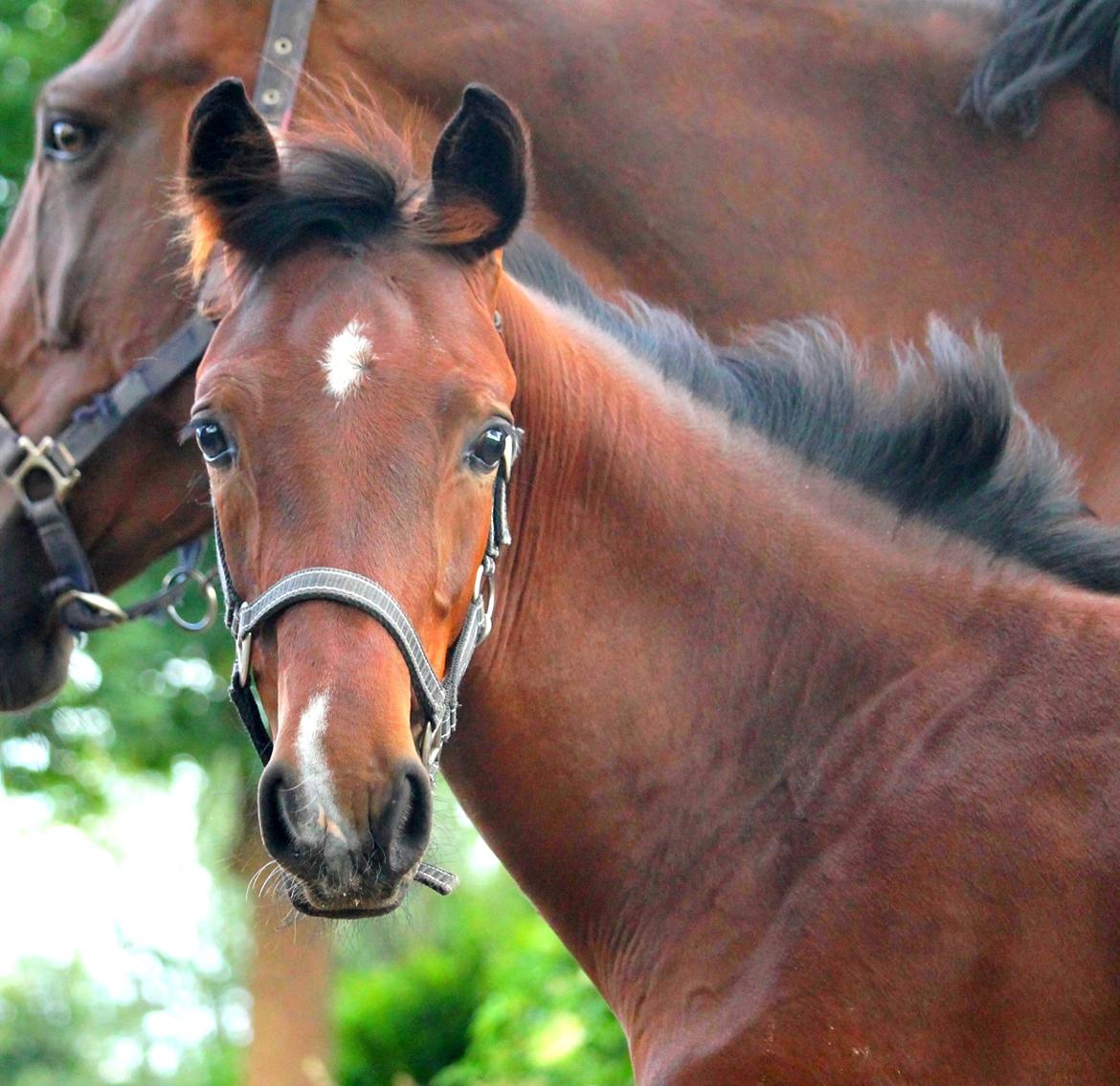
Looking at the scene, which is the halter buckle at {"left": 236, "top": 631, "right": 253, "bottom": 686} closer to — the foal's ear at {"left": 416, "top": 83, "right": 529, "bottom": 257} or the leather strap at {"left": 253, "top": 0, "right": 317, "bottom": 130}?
the foal's ear at {"left": 416, "top": 83, "right": 529, "bottom": 257}

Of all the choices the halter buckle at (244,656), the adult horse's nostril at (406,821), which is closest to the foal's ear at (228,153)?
the halter buckle at (244,656)

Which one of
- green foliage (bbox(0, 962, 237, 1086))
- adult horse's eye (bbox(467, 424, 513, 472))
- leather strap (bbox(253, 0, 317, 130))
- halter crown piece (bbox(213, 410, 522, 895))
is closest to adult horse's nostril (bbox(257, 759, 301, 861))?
halter crown piece (bbox(213, 410, 522, 895))

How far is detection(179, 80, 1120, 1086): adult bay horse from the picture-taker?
2.67 metres

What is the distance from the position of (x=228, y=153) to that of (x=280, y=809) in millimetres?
1295

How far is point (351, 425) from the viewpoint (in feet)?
8.97

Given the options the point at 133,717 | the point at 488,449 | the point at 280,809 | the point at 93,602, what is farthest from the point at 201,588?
the point at 133,717

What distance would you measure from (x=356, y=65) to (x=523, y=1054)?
4654mm

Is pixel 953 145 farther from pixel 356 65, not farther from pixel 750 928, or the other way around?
pixel 750 928

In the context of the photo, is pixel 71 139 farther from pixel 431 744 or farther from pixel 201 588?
pixel 431 744

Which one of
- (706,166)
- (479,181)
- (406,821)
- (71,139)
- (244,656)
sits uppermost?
(479,181)

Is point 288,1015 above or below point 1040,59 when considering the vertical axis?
below

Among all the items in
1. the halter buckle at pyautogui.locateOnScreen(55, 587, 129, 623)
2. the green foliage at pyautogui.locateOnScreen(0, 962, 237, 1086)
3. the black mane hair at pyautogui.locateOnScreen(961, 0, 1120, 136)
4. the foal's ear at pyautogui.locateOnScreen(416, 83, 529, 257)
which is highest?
the black mane hair at pyautogui.locateOnScreen(961, 0, 1120, 136)

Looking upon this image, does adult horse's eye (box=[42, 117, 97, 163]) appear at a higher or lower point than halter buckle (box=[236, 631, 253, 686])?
lower

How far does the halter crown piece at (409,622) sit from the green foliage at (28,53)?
7.51 meters
